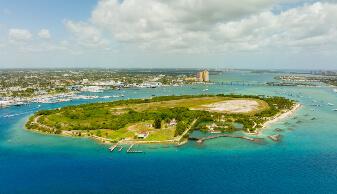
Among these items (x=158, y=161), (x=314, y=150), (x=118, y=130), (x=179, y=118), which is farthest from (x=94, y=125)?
(x=314, y=150)

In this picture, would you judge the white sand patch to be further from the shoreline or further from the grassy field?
the shoreline

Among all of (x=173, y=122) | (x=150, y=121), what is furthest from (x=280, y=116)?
(x=150, y=121)

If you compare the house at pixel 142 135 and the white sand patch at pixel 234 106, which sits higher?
the white sand patch at pixel 234 106

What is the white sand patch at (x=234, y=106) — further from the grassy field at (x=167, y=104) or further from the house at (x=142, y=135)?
the house at (x=142, y=135)

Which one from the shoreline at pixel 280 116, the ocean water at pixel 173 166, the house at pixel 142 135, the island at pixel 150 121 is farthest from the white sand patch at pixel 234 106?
the house at pixel 142 135

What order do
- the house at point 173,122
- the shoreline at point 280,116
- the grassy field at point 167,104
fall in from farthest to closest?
the grassy field at point 167,104 < the shoreline at point 280,116 < the house at point 173,122

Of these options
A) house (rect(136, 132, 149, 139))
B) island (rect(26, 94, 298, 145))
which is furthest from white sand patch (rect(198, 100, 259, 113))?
house (rect(136, 132, 149, 139))

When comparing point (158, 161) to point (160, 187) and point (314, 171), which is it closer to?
point (160, 187)
